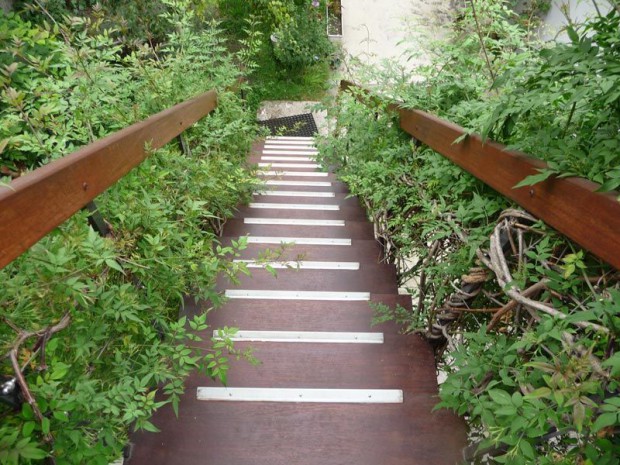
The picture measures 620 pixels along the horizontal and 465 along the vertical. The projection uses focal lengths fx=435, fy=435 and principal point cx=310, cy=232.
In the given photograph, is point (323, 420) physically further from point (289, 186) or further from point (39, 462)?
point (289, 186)

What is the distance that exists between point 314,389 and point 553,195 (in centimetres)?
116

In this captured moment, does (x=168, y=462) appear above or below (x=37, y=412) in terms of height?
below

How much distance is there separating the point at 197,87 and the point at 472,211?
2.42 metres

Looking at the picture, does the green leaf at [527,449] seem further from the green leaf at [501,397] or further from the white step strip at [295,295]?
the white step strip at [295,295]

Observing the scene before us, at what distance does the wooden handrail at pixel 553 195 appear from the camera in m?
0.88

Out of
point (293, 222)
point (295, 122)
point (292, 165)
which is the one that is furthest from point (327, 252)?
point (295, 122)

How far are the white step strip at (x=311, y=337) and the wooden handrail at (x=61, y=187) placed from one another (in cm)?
92

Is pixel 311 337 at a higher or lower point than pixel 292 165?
higher

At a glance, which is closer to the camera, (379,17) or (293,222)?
(293,222)

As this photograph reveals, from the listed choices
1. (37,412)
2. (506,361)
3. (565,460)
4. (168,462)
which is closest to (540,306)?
(506,361)

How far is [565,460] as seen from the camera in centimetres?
87

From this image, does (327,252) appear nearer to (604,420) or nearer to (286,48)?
(604,420)

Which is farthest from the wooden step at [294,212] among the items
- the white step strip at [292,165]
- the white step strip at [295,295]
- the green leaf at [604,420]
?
the green leaf at [604,420]

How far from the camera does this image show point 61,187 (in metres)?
1.07
